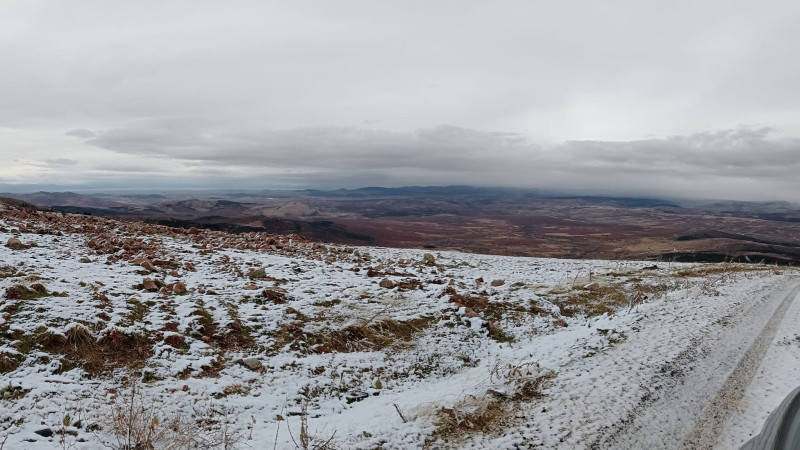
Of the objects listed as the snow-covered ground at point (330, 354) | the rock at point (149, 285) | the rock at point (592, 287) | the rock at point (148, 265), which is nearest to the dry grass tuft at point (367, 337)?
the snow-covered ground at point (330, 354)

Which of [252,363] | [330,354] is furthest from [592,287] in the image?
[252,363]

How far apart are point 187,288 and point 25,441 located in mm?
7933

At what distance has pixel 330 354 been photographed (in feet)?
36.2

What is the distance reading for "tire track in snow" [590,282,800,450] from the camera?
6777mm

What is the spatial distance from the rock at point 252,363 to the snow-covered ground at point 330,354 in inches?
1.6

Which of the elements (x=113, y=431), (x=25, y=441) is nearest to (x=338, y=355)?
(x=113, y=431)

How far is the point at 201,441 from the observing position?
6.99 meters

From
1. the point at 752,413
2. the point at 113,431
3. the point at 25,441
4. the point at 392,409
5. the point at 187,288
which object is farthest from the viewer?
the point at 187,288

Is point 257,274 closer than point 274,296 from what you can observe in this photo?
No

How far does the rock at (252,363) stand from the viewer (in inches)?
390

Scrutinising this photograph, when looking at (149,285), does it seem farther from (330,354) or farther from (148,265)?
(330,354)

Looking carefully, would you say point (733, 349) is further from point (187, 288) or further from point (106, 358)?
point (187, 288)

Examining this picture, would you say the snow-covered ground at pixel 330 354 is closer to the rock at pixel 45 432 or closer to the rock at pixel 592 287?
the rock at pixel 45 432

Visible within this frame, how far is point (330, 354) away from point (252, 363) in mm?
2127
